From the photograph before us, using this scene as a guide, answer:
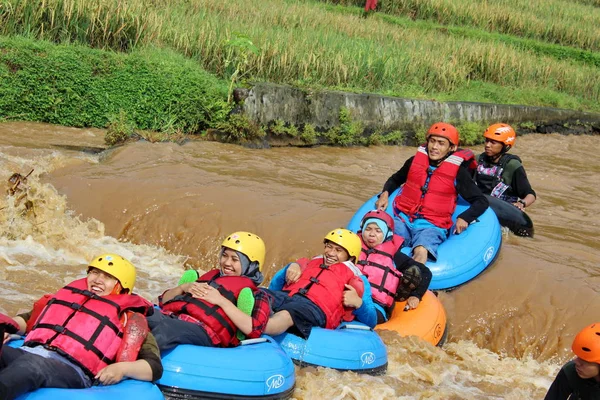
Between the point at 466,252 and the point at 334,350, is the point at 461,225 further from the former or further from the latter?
the point at 334,350

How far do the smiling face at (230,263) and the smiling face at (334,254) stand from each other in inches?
34.3

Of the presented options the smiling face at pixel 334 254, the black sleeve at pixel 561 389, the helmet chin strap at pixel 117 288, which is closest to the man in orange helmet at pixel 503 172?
→ the smiling face at pixel 334 254

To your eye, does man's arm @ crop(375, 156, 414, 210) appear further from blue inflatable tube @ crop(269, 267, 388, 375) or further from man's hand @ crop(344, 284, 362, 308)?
blue inflatable tube @ crop(269, 267, 388, 375)

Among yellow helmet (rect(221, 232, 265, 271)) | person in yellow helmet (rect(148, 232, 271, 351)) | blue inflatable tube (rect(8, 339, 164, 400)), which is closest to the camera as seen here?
blue inflatable tube (rect(8, 339, 164, 400))

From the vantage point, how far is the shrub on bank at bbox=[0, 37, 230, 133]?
35.4ft

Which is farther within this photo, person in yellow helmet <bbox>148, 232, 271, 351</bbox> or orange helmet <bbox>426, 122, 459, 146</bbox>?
orange helmet <bbox>426, 122, 459, 146</bbox>

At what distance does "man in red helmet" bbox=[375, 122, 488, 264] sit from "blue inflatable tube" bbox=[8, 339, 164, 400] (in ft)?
11.1

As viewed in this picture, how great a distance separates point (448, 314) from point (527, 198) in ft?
6.55

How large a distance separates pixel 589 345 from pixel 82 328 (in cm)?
244

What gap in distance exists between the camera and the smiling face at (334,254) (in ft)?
18.2

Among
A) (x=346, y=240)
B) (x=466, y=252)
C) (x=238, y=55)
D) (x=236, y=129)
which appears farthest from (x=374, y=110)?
(x=346, y=240)

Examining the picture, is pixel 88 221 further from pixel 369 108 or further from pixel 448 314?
pixel 369 108

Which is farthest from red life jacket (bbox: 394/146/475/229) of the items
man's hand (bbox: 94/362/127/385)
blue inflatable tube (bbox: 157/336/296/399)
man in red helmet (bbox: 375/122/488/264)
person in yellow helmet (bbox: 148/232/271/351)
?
man's hand (bbox: 94/362/127/385)

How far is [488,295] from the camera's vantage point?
6664mm
